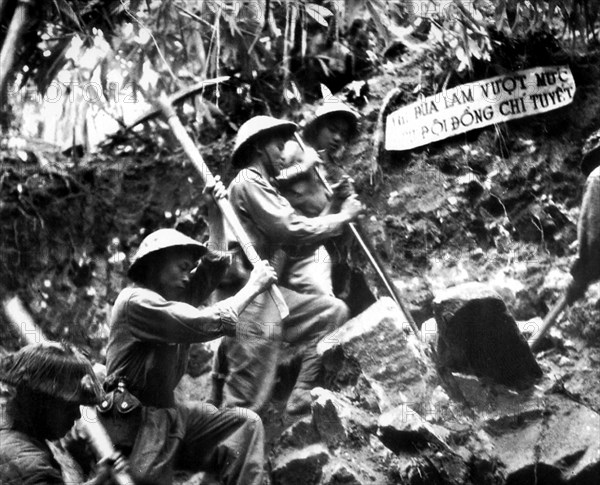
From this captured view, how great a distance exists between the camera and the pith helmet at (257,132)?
6.02m

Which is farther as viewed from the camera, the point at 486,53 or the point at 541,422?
the point at 486,53

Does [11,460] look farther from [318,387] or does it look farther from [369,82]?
[369,82]

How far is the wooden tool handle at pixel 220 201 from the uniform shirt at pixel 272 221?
2.7 inches

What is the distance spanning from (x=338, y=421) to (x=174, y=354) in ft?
2.90

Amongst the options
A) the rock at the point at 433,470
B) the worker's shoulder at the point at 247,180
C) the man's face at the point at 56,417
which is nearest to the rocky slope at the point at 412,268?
the rock at the point at 433,470

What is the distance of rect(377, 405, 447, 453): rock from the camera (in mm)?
5199

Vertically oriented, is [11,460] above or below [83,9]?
below

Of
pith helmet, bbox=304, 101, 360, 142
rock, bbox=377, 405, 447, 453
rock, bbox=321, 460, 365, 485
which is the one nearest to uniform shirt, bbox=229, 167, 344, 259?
pith helmet, bbox=304, 101, 360, 142

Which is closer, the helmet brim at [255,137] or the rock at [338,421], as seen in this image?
the rock at [338,421]

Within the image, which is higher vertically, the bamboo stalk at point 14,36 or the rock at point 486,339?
the bamboo stalk at point 14,36

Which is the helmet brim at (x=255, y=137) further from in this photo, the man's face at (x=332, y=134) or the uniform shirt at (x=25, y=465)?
the uniform shirt at (x=25, y=465)

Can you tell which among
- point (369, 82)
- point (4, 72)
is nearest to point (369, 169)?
point (369, 82)

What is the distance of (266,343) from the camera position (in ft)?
18.4

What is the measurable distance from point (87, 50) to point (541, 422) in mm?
3416
